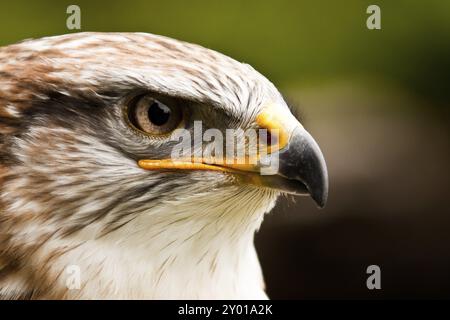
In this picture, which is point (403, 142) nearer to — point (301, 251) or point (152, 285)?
point (301, 251)

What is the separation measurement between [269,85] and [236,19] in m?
2.26

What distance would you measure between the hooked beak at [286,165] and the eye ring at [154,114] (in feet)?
0.25

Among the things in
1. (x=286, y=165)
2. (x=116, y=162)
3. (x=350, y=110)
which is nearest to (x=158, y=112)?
(x=116, y=162)

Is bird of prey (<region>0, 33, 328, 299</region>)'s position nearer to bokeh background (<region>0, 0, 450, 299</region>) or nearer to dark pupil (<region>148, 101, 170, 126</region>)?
dark pupil (<region>148, 101, 170, 126</region>)

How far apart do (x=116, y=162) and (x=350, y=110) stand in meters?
2.73

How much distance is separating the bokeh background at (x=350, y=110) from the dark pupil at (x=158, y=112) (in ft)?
6.17

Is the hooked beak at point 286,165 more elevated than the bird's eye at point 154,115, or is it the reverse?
the bird's eye at point 154,115

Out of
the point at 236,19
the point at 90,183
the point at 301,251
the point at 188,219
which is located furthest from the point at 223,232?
the point at 236,19

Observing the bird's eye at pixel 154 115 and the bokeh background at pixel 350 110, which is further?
the bokeh background at pixel 350 110

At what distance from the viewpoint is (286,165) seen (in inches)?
77.6

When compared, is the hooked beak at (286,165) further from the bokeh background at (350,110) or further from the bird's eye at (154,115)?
the bokeh background at (350,110)

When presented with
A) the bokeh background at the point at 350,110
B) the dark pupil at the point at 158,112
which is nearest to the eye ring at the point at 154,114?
the dark pupil at the point at 158,112

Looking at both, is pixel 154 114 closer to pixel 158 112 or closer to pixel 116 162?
pixel 158 112

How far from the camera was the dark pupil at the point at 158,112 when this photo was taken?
78.8 inches
